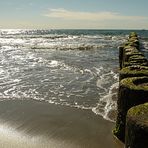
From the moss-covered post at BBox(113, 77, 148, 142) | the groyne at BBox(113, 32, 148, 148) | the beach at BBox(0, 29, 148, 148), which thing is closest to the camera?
the groyne at BBox(113, 32, 148, 148)

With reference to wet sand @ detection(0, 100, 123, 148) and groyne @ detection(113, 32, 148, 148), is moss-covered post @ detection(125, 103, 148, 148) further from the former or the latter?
wet sand @ detection(0, 100, 123, 148)

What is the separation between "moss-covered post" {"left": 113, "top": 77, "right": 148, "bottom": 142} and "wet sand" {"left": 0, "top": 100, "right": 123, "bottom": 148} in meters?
0.38

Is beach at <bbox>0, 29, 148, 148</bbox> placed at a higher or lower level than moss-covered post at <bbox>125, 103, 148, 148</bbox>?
lower

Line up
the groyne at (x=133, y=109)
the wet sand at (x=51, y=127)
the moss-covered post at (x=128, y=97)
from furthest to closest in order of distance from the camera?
the wet sand at (x=51, y=127)
the moss-covered post at (x=128, y=97)
the groyne at (x=133, y=109)

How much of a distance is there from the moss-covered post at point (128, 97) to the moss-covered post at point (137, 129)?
1349 mm

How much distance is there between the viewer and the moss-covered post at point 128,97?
6.21 m

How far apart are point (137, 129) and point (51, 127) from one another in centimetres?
407

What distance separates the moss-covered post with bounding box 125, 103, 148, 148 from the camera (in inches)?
167

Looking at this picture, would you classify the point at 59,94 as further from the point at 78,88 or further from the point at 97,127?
the point at 97,127

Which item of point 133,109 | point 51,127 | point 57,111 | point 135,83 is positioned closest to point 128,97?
point 135,83

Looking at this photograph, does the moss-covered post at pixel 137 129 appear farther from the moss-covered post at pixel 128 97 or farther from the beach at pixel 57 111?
the beach at pixel 57 111

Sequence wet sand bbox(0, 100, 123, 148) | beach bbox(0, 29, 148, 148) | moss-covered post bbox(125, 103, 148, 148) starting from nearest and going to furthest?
moss-covered post bbox(125, 103, 148, 148), wet sand bbox(0, 100, 123, 148), beach bbox(0, 29, 148, 148)

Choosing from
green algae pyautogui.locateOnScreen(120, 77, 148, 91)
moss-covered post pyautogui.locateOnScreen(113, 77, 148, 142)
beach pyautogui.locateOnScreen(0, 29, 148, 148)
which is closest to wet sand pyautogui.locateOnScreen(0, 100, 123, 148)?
beach pyautogui.locateOnScreen(0, 29, 148, 148)

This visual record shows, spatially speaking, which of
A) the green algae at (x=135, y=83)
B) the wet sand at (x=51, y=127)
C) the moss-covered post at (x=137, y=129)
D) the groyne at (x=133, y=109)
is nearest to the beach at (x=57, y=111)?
the wet sand at (x=51, y=127)
